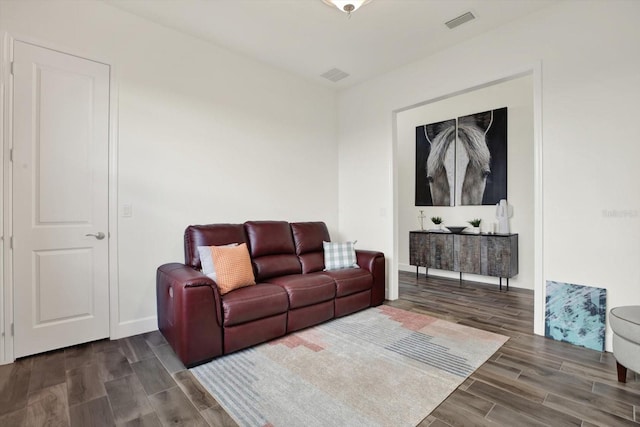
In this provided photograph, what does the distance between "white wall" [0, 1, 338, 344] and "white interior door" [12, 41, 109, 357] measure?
14 centimetres

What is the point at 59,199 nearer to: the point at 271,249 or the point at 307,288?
the point at 271,249

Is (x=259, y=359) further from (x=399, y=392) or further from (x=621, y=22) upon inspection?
(x=621, y=22)

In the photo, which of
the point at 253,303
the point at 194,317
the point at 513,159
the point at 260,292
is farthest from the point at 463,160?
the point at 194,317

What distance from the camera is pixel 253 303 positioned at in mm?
2475

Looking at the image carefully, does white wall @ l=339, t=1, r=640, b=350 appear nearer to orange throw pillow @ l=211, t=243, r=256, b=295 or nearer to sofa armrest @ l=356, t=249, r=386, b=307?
sofa armrest @ l=356, t=249, r=386, b=307

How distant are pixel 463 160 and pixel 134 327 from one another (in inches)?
198

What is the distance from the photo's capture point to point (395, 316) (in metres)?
3.30

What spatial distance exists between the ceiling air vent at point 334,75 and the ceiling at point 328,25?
22 centimetres

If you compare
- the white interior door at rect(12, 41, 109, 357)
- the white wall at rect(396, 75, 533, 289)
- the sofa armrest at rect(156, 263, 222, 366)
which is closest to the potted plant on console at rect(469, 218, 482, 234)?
the white wall at rect(396, 75, 533, 289)

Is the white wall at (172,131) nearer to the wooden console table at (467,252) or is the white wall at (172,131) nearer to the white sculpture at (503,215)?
the wooden console table at (467,252)

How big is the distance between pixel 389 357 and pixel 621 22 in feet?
10.5

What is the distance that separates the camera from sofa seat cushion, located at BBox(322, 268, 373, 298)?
3176mm

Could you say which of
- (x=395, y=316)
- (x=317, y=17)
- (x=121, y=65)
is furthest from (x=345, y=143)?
(x=121, y=65)

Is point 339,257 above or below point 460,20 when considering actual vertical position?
below
